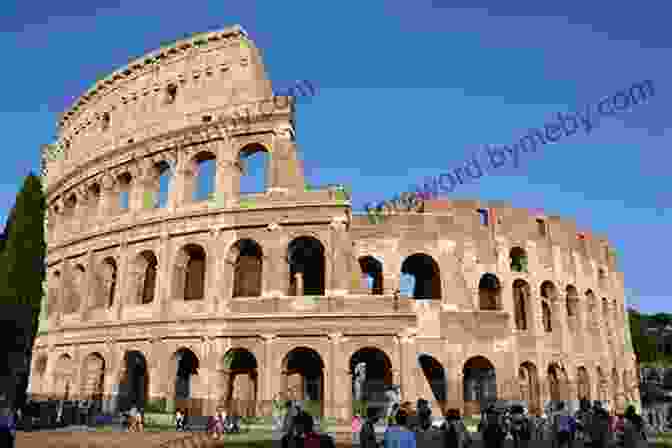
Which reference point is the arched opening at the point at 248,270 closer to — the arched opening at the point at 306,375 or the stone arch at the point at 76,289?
the arched opening at the point at 306,375

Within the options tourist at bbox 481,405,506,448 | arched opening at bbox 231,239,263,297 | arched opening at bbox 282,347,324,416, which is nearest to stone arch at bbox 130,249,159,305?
arched opening at bbox 231,239,263,297

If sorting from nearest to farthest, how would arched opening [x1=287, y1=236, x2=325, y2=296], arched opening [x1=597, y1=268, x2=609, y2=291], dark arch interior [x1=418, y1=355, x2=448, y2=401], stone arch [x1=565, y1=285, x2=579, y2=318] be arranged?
A: arched opening [x1=287, y1=236, x2=325, y2=296] < dark arch interior [x1=418, y1=355, x2=448, y2=401] < stone arch [x1=565, y1=285, x2=579, y2=318] < arched opening [x1=597, y1=268, x2=609, y2=291]

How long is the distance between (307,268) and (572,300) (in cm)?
1681

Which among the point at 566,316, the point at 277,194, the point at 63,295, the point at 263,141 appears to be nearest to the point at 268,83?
the point at 263,141

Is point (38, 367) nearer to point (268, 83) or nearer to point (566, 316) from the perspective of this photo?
point (268, 83)

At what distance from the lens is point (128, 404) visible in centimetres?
2253

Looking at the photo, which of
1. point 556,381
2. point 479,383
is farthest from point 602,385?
point 479,383

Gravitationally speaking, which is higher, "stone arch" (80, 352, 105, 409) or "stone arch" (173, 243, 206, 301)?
"stone arch" (173, 243, 206, 301)

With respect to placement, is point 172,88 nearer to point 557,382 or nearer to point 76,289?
point 76,289

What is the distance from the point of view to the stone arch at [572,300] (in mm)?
30658

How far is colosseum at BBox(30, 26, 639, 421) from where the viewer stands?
2062 cm

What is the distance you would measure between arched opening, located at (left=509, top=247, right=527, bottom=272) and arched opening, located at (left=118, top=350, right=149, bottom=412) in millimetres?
20165

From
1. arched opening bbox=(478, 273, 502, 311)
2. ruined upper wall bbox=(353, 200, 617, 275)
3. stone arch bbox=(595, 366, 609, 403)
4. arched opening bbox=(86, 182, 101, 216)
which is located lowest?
stone arch bbox=(595, 366, 609, 403)

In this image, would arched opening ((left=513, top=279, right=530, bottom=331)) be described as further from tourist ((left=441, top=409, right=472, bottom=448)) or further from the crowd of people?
tourist ((left=441, top=409, right=472, bottom=448))
